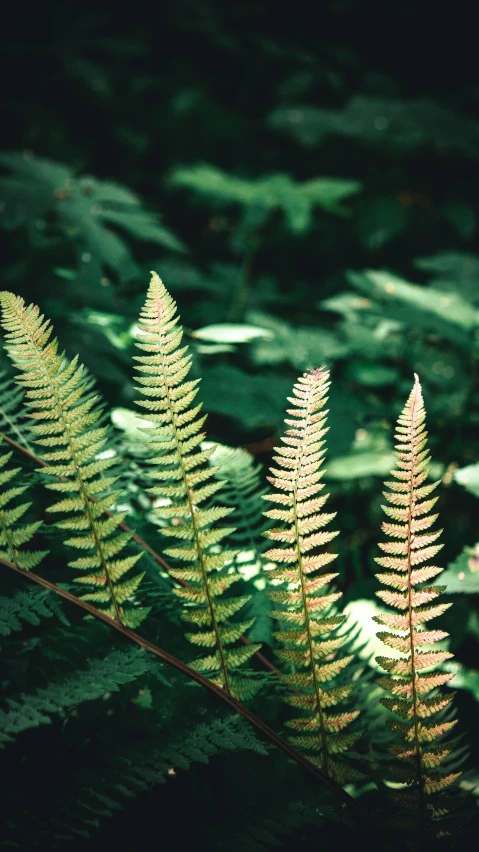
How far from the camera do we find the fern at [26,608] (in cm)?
47

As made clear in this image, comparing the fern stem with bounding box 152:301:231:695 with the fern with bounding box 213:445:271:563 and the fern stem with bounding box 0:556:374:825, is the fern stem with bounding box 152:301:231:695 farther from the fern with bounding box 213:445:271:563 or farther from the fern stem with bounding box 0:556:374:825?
the fern with bounding box 213:445:271:563

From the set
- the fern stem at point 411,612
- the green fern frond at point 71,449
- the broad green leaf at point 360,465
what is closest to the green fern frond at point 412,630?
the fern stem at point 411,612

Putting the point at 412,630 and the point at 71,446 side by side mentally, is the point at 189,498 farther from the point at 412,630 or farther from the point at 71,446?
the point at 412,630

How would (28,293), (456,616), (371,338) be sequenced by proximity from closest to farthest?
(456,616) → (28,293) → (371,338)

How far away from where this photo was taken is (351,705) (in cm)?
68

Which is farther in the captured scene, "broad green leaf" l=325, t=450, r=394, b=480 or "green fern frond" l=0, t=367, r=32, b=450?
"broad green leaf" l=325, t=450, r=394, b=480

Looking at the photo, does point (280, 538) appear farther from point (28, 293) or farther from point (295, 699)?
point (28, 293)

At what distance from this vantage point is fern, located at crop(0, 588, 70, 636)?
47cm

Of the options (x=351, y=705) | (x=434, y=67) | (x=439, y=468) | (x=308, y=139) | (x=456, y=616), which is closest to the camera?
(x=351, y=705)

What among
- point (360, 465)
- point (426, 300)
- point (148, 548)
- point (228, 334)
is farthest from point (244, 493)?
point (426, 300)

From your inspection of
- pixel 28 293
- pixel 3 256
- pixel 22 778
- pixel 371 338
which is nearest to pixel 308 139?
pixel 371 338

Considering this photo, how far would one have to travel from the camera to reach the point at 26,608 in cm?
49

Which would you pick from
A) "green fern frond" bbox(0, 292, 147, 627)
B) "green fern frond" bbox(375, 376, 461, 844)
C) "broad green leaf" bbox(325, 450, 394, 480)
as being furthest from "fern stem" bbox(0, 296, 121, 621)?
"broad green leaf" bbox(325, 450, 394, 480)

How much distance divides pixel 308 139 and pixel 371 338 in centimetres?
148
